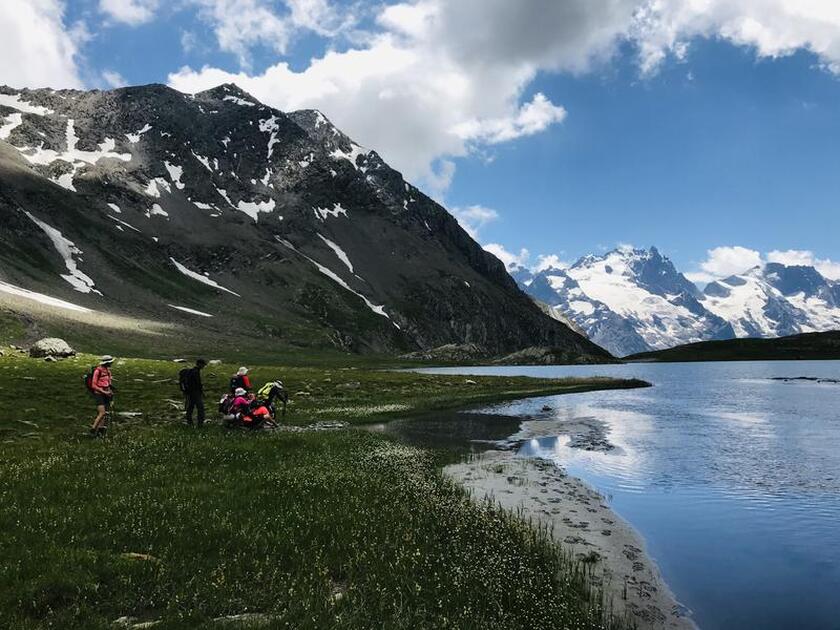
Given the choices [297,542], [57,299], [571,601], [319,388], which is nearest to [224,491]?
[297,542]

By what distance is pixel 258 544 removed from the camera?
41.2 ft

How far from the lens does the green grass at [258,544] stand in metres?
9.80

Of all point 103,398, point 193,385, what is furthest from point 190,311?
point 103,398

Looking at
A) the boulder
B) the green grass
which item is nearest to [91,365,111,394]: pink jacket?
the green grass

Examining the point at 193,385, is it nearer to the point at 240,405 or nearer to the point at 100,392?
the point at 240,405

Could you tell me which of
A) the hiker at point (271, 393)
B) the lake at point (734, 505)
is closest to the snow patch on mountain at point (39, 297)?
the hiker at point (271, 393)

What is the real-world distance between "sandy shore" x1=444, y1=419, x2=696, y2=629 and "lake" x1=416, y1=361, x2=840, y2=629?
61cm

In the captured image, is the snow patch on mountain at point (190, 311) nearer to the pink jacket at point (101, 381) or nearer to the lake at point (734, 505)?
the lake at point (734, 505)

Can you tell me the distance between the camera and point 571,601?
11641mm

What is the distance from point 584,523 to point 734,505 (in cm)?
754

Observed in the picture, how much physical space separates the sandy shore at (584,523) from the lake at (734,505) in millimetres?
615

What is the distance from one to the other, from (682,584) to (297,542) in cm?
977

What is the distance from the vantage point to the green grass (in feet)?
32.2

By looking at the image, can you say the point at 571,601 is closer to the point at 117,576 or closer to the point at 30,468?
the point at 117,576
